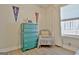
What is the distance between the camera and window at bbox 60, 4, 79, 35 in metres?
1.30

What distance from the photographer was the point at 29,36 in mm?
1368

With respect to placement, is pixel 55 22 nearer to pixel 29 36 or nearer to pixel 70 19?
pixel 70 19

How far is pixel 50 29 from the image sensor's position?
4.47 feet

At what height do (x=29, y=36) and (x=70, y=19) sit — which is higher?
(x=70, y=19)

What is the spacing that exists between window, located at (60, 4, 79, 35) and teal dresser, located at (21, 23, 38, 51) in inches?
13.8

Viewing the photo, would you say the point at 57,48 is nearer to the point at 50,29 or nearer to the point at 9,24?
the point at 50,29

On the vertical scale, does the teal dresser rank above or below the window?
below

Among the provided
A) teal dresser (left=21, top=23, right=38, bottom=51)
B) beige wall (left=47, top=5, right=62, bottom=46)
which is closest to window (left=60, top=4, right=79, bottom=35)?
beige wall (left=47, top=5, right=62, bottom=46)

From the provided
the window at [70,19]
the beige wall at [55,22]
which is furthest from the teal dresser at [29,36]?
the window at [70,19]

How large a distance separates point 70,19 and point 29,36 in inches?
21.6

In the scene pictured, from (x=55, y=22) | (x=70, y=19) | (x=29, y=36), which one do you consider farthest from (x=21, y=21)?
(x=70, y=19)

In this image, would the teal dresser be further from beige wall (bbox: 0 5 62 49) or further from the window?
the window

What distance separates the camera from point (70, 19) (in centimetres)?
136

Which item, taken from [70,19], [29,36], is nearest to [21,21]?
[29,36]
